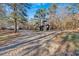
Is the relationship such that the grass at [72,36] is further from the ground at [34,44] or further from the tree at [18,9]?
the tree at [18,9]

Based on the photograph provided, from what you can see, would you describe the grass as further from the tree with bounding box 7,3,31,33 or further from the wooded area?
the tree with bounding box 7,3,31,33

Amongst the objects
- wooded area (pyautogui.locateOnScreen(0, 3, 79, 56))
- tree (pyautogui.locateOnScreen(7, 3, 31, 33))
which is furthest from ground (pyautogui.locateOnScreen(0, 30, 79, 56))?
tree (pyautogui.locateOnScreen(7, 3, 31, 33))

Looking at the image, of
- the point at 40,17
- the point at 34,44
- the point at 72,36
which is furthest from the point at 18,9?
the point at 72,36

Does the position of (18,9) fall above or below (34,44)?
above

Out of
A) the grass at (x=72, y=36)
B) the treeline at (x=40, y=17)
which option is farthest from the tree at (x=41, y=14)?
the grass at (x=72, y=36)

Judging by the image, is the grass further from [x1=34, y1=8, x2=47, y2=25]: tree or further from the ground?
[x1=34, y1=8, x2=47, y2=25]: tree

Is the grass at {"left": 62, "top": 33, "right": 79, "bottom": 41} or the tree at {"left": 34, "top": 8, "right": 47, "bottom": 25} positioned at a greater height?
the tree at {"left": 34, "top": 8, "right": 47, "bottom": 25}

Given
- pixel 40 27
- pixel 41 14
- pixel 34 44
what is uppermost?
pixel 41 14

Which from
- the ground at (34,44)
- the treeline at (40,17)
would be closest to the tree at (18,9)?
the treeline at (40,17)

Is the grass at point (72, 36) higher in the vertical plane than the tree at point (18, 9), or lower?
lower

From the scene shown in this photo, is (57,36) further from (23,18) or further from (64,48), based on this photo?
(23,18)

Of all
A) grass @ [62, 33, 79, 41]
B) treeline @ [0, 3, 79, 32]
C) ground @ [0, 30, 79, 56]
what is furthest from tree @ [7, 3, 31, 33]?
grass @ [62, 33, 79, 41]

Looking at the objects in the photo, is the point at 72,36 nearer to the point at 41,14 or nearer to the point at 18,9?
the point at 41,14

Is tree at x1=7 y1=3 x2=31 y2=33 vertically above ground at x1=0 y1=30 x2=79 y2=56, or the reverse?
tree at x1=7 y1=3 x2=31 y2=33
